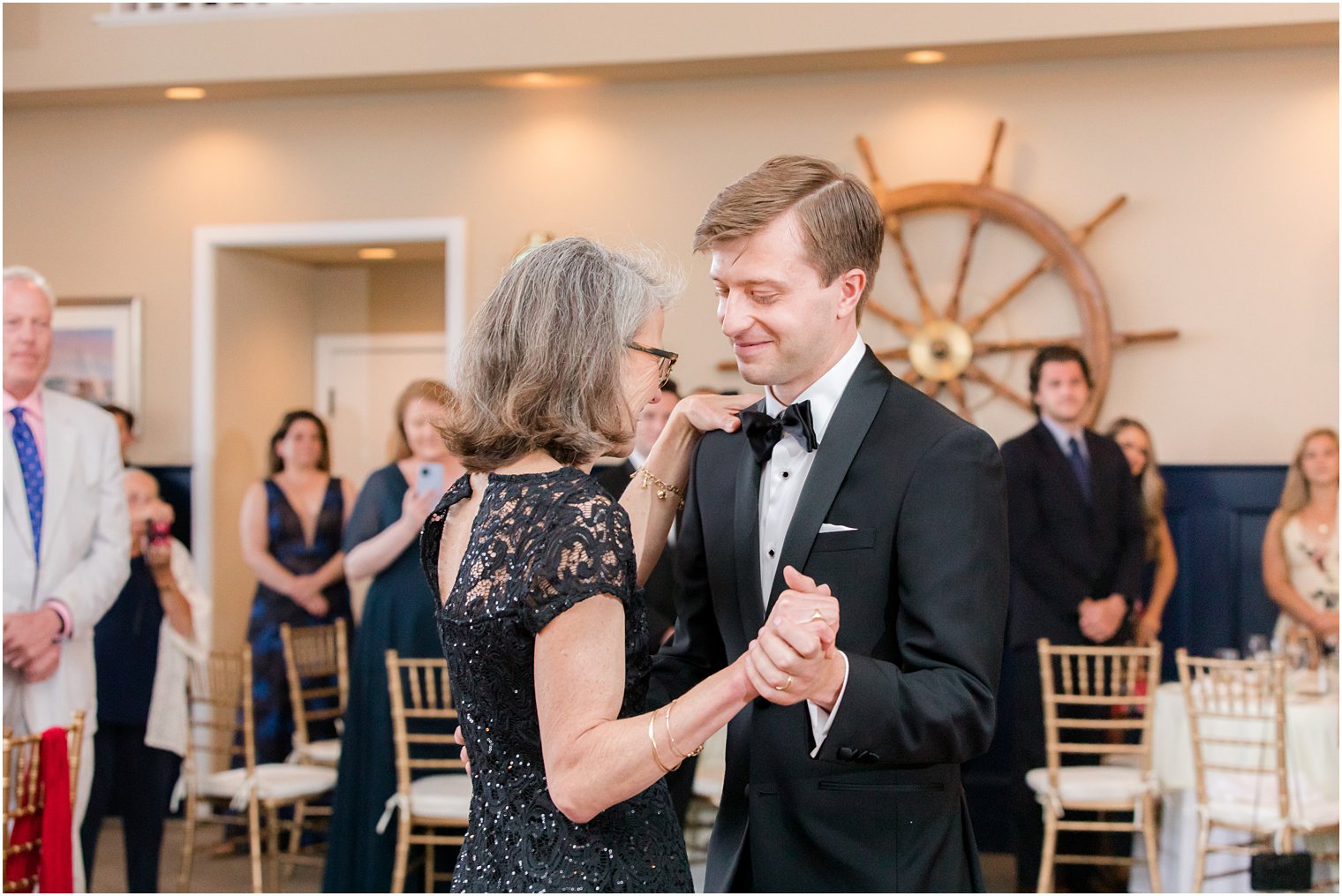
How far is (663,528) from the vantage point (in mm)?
2068

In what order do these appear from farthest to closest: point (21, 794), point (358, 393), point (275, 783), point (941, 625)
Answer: point (358, 393), point (275, 783), point (21, 794), point (941, 625)

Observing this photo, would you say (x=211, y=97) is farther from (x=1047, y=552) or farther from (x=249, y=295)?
(x=1047, y=552)

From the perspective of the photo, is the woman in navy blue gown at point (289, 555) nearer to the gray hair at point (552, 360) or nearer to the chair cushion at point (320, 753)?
the chair cushion at point (320, 753)

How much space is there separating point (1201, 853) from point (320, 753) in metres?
3.11

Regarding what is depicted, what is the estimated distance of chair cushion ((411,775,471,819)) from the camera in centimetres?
441

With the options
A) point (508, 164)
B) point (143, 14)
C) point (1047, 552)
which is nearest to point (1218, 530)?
point (1047, 552)

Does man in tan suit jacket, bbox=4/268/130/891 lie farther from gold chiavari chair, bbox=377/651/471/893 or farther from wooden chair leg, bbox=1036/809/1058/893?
wooden chair leg, bbox=1036/809/1058/893

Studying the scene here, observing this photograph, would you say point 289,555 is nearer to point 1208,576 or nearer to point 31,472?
point 31,472

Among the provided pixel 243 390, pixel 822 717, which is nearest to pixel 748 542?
pixel 822 717

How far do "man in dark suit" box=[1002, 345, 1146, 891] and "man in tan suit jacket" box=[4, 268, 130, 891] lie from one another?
3.05 meters

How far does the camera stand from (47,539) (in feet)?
11.9

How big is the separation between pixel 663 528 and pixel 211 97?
5270 millimetres

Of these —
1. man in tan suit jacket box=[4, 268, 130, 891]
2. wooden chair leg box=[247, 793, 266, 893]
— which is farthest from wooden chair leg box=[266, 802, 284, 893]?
man in tan suit jacket box=[4, 268, 130, 891]

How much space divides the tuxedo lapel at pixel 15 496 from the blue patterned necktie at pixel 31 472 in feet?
0.06
